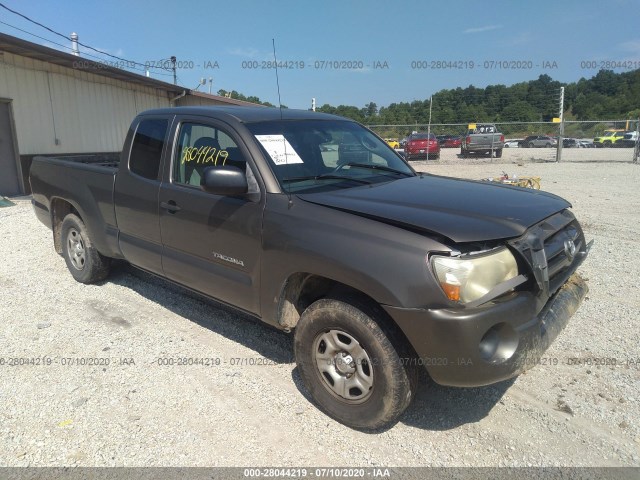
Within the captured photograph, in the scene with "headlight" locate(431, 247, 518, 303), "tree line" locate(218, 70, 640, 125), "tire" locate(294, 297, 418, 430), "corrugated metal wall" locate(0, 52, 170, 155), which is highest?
"tree line" locate(218, 70, 640, 125)

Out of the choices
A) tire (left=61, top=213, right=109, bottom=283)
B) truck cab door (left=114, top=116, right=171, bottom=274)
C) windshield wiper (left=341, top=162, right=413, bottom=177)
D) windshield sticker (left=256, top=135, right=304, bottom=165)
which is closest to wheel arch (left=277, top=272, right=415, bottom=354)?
windshield sticker (left=256, top=135, right=304, bottom=165)

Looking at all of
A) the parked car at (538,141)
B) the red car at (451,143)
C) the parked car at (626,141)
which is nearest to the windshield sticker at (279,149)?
the parked car at (626,141)

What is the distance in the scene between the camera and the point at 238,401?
10.4ft

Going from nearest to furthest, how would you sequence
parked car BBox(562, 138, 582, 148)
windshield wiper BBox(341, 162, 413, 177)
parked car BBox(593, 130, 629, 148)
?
windshield wiper BBox(341, 162, 413, 177), parked car BBox(593, 130, 629, 148), parked car BBox(562, 138, 582, 148)

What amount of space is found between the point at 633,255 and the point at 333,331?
5273 millimetres

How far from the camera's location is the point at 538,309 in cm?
262

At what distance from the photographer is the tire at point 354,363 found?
2594 millimetres

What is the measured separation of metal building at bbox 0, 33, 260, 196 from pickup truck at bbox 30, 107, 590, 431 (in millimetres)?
9501

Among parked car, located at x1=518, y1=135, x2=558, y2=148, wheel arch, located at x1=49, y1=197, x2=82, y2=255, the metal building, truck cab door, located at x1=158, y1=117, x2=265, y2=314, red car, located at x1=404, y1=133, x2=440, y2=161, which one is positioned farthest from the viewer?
parked car, located at x1=518, y1=135, x2=558, y2=148

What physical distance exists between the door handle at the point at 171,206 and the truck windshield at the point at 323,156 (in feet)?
2.92

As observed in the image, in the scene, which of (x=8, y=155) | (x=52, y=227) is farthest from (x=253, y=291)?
(x=8, y=155)

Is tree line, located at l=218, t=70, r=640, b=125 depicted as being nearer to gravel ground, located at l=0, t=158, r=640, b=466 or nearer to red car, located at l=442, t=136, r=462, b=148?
red car, located at l=442, t=136, r=462, b=148

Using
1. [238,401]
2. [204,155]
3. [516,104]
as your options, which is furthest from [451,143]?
A: [238,401]

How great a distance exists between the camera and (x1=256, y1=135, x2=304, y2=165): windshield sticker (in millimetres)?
3305
